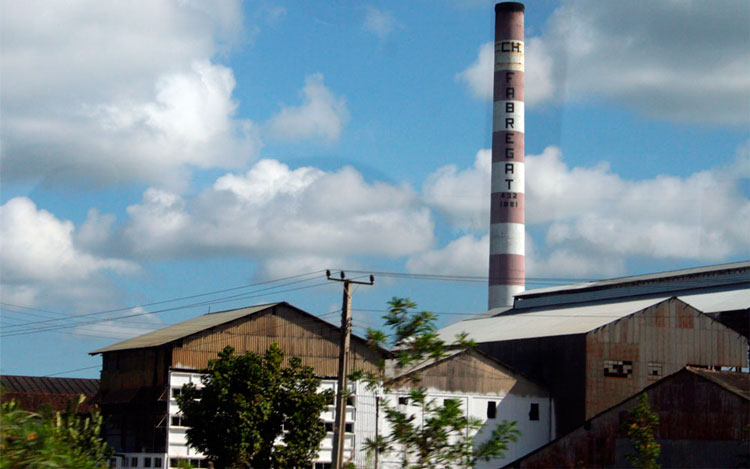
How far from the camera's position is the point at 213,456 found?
30.0 metres

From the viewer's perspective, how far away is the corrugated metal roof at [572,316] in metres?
43.5

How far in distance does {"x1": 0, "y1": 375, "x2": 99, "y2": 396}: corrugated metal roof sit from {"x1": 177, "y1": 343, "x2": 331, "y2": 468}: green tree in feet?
88.0

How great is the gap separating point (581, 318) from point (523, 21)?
28.7 meters

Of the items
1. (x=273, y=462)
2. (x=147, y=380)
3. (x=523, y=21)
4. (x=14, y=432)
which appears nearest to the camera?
(x=14, y=432)

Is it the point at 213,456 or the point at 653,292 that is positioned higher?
the point at 653,292

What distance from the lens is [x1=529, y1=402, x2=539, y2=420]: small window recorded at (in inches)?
1667

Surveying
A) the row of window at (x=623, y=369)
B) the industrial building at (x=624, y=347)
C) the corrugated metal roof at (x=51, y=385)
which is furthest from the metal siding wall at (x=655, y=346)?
the corrugated metal roof at (x=51, y=385)

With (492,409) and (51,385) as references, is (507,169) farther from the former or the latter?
(51,385)

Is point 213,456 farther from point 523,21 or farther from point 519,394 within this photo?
point 523,21

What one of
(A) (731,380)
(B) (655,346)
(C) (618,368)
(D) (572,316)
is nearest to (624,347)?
(C) (618,368)

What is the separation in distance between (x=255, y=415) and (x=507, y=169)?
3833cm

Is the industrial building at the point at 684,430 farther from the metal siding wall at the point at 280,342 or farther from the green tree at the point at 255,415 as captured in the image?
the metal siding wall at the point at 280,342

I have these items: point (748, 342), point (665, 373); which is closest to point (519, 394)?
point (665, 373)

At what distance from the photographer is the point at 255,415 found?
97.5 ft
